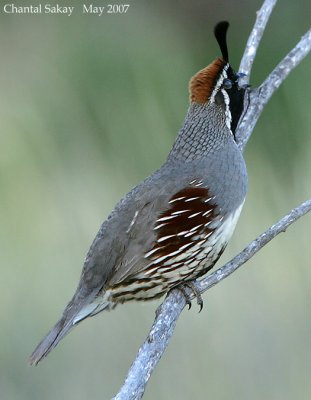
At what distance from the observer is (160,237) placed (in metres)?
3.54

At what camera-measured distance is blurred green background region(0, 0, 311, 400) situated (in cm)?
377

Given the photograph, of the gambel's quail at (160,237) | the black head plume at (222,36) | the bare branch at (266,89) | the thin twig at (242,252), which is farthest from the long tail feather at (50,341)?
the black head plume at (222,36)

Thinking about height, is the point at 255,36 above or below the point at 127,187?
above

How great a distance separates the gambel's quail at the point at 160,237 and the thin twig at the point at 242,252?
0.14 m

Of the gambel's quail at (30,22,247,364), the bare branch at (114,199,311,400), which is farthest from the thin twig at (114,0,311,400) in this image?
the gambel's quail at (30,22,247,364)

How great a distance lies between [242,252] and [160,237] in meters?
0.48

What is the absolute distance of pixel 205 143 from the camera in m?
3.73

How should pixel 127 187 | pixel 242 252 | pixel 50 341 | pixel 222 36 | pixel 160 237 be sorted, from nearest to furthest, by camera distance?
pixel 242 252, pixel 50 341, pixel 160 237, pixel 222 36, pixel 127 187

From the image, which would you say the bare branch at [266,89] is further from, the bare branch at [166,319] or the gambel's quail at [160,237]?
the bare branch at [166,319]

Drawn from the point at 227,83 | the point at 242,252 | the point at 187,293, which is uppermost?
the point at 227,83

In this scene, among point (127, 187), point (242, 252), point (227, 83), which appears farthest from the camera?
point (127, 187)

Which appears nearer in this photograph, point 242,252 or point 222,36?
point 242,252

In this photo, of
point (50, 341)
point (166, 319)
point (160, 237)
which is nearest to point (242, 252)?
point (166, 319)

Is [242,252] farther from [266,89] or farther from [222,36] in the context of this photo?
[222,36]
